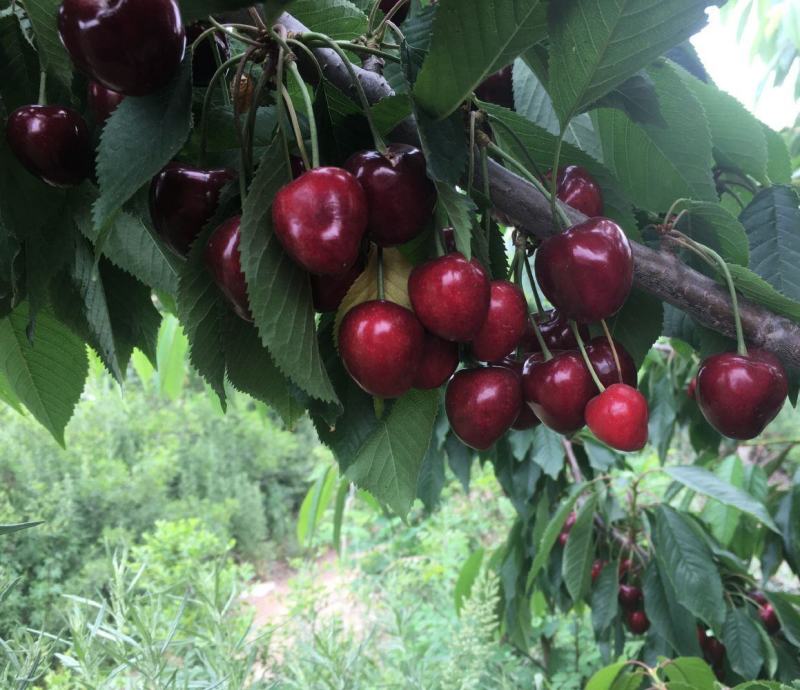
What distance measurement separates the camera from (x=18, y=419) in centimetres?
427

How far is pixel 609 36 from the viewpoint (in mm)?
418

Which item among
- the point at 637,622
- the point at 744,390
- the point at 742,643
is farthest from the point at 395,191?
the point at 637,622

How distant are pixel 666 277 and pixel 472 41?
0.27m

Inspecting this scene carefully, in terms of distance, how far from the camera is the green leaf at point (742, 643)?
4.60ft

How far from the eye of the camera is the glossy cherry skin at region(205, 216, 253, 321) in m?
0.41

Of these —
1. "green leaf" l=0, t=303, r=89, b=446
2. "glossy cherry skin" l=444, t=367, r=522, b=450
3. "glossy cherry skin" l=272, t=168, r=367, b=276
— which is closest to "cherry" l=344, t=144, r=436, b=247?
"glossy cherry skin" l=272, t=168, r=367, b=276

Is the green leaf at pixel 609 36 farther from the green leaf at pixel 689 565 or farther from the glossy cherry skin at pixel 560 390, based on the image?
the green leaf at pixel 689 565

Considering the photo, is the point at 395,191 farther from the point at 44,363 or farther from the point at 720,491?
the point at 720,491

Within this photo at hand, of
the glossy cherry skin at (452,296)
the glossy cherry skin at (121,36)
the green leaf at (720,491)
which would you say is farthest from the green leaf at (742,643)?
the glossy cherry skin at (121,36)

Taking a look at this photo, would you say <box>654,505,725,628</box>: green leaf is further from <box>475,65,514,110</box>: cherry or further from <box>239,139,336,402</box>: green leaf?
<box>239,139,336,402</box>: green leaf

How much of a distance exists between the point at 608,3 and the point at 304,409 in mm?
360

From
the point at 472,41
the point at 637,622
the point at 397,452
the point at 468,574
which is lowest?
the point at 468,574

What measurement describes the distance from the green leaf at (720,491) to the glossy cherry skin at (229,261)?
1.32 m

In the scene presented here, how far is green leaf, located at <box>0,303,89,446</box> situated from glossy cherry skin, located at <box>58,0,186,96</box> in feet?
1.30
